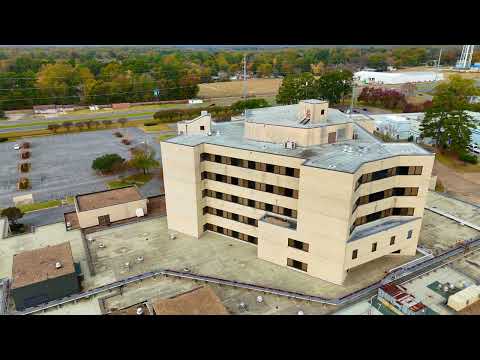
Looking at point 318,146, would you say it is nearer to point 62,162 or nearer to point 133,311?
point 133,311

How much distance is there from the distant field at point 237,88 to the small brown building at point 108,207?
103 metres

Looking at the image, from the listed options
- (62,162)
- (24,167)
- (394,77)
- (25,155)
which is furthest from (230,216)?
(394,77)

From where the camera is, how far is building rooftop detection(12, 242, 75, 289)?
3219 cm

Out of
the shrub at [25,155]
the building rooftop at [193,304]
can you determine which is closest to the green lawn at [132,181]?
the shrub at [25,155]

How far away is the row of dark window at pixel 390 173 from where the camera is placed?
33881mm

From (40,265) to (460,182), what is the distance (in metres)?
63.9

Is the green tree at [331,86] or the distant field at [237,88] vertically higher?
the green tree at [331,86]

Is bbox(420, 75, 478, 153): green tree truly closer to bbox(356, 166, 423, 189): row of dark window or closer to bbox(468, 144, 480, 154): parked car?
bbox(468, 144, 480, 154): parked car

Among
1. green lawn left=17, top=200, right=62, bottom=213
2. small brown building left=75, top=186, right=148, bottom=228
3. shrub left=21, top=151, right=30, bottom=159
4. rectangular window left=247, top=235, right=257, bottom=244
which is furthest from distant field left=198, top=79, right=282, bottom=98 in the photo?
rectangular window left=247, top=235, right=257, bottom=244

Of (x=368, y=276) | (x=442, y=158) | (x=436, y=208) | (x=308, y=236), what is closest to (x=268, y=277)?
(x=308, y=236)

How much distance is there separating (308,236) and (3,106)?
11893cm

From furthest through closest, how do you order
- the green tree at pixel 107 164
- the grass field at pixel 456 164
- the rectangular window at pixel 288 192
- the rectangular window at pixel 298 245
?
1. the grass field at pixel 456 164
2. the green tree at pixel 107 164
3. the rectangular window at pixel 288 192
4. the rectangular window at pixel 298 245

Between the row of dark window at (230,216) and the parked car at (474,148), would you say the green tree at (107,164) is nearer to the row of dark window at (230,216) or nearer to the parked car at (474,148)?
the row of dark window at (230,216)

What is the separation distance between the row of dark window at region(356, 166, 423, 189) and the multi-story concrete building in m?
0.10
